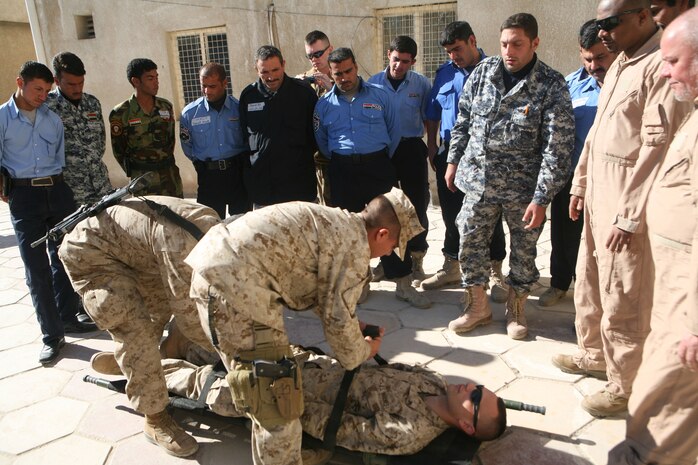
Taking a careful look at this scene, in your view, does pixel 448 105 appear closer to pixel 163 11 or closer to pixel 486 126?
pixel 486 126

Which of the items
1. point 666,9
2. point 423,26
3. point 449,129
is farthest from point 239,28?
point 666,9

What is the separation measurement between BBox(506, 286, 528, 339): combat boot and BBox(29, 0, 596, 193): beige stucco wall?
3745mm

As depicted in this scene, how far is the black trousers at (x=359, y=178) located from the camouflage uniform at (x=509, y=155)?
23.1 inches

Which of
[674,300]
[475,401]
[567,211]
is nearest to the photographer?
[674,300]

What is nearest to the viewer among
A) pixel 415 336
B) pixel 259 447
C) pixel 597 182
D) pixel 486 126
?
pixel 259 447

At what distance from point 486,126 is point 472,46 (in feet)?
3.90

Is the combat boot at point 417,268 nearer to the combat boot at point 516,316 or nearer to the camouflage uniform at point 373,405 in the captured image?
the combat boot at point 516,316

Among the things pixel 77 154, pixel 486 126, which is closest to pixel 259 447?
pixel 486 126

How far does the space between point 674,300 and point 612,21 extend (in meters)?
1.42

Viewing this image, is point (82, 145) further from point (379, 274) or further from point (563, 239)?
point (563, 239)

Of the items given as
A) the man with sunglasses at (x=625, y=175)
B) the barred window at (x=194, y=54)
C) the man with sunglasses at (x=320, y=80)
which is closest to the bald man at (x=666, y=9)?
the man with sunglasses at (x=625, y=175)

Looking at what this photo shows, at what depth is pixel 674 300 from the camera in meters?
2.05

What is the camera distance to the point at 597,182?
2738 mm

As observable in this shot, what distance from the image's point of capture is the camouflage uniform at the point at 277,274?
2.12 m
